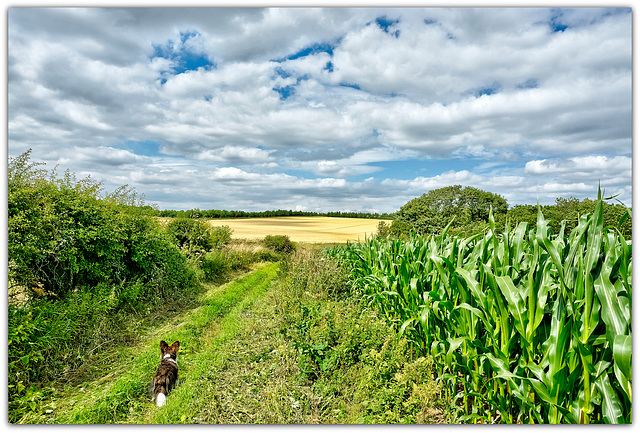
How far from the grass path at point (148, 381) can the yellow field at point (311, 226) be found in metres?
4.68

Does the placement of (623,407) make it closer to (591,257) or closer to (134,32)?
(591,257)

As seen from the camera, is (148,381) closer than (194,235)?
Yes

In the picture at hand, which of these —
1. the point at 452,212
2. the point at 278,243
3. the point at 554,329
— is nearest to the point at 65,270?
the point at 554,329

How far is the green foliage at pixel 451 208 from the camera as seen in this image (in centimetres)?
1010

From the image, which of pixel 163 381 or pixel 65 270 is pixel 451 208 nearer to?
pixel 163 381

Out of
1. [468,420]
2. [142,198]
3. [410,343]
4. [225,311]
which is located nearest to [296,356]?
[410,343]

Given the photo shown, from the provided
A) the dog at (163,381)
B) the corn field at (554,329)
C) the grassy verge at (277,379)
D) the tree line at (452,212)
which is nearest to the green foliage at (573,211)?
the tree line at (452,212)

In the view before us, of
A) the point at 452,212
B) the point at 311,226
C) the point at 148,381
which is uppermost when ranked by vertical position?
the point at 452,212

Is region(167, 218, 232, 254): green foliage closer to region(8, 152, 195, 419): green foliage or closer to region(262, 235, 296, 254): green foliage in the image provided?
region(8, 152, 195, 419): green foliage

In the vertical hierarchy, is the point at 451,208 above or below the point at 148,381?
above

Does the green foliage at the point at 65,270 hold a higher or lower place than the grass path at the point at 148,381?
higher

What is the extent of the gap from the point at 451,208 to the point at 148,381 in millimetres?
9482

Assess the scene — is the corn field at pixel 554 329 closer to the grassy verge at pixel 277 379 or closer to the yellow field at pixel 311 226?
the grassy verge at pixel 277 379

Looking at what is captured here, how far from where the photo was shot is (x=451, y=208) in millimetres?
11164
